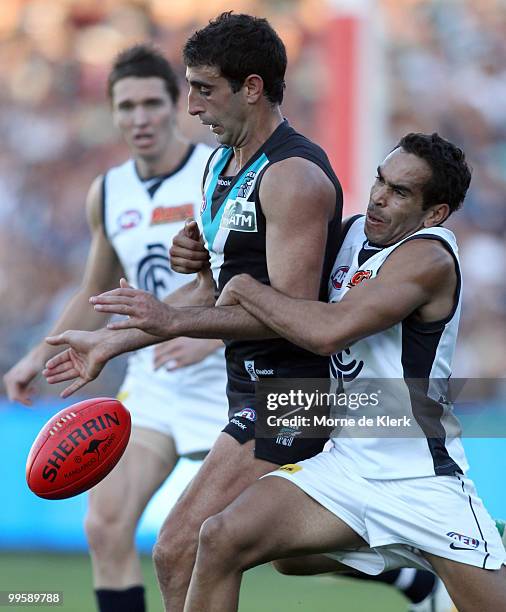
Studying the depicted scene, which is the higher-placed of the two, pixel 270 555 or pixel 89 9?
pixel 89 9

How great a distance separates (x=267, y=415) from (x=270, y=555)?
1.92 ft

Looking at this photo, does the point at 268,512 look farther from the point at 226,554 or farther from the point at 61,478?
the point at 61,478

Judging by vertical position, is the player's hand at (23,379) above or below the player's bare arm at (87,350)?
below

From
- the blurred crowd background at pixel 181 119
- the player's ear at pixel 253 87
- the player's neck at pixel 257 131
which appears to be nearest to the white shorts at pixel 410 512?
the player's neck at pixel 257 131

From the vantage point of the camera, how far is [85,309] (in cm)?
604

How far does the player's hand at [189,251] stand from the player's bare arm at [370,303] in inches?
23.8

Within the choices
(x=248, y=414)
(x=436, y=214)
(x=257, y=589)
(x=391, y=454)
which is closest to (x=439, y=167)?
(x=436, y=214)

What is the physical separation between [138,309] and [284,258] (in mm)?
548

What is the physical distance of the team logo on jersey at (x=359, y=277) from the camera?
167 inches

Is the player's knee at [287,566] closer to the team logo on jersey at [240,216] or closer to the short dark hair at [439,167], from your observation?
the team logo on jersey at [240,216]

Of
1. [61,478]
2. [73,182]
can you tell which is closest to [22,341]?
[73,182]

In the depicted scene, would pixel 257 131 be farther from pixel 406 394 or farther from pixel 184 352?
pixel 184 352

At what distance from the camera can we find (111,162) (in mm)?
11969

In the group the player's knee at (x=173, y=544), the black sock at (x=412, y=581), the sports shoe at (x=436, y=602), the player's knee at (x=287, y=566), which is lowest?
the sports shoe at (x=436, y=602)
